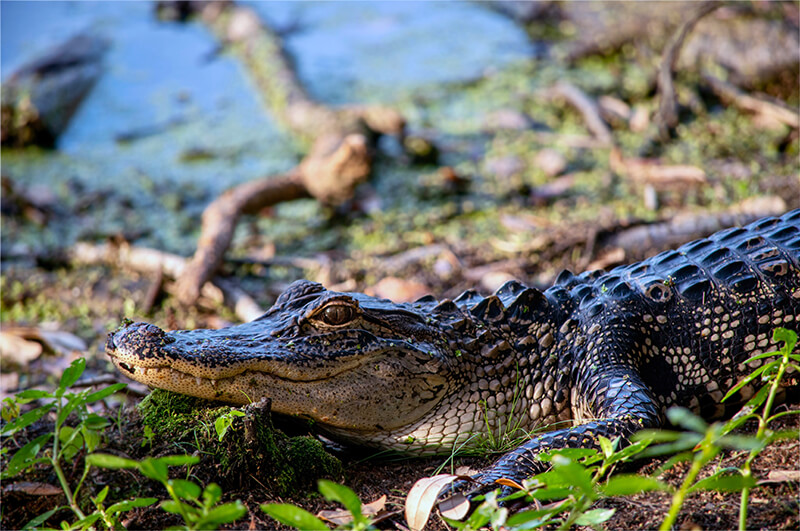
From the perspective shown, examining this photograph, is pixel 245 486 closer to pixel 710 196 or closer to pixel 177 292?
pixel 177 292

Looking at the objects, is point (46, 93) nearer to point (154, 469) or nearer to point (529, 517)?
point (154, 469)

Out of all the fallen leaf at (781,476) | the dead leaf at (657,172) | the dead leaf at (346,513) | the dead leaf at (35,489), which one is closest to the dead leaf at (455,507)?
the dead leaf at (346,513)

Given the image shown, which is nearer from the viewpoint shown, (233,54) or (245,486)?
(245,486)

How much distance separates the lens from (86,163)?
781 cm

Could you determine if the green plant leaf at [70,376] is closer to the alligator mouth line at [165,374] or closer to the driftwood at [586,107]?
the alligator mouth line at [165,374]

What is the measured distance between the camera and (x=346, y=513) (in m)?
2.40

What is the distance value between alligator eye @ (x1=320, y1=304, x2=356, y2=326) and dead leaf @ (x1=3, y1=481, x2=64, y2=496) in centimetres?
116

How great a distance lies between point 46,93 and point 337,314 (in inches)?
274

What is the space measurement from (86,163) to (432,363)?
632 centimetres

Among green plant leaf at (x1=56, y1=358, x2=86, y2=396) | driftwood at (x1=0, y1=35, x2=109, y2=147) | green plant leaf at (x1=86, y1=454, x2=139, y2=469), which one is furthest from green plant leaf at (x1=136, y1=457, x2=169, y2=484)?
driftwood at (x1=0, y1=35, x2=109, y2=147)

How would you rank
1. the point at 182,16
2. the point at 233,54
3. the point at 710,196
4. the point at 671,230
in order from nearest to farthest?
the point at 671,230 < the point at 710,196 < the point at 233,54 < the point at 182,16

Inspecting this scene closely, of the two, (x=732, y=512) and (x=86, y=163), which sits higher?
(x=732, y=512)

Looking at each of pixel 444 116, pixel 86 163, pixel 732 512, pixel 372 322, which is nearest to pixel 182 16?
pixel 86 163

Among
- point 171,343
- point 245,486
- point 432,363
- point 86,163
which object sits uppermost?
point 171,343
